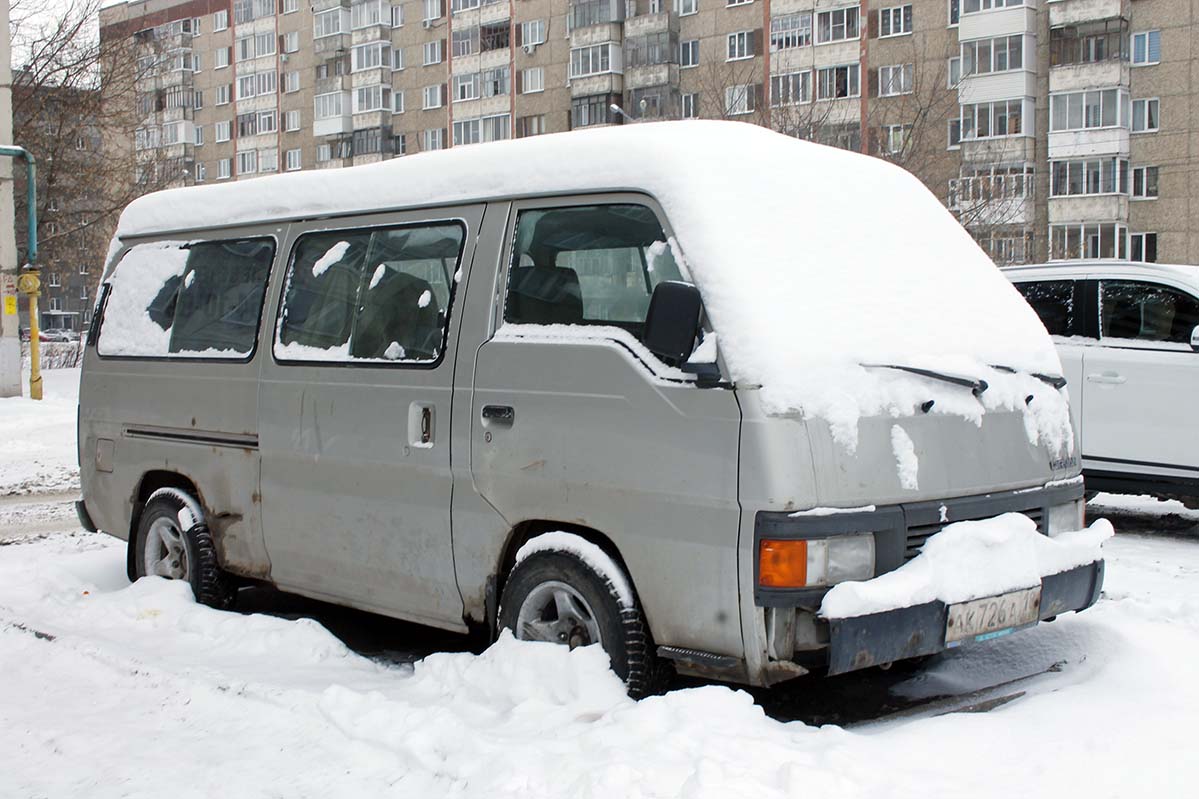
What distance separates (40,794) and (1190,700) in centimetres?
388

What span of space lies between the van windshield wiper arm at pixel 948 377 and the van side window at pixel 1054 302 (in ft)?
17.5

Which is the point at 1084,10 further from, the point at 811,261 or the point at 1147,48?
the point at 811,261

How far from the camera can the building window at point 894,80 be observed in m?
49.0

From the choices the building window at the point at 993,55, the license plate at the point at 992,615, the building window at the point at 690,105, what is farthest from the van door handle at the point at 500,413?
the building window at the point at 690,105

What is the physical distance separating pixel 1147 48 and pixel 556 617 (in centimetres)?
4950

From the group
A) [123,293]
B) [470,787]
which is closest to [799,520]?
[470,787]

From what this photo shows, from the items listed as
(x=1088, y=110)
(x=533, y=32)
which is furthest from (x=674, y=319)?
(x=533, y=32)

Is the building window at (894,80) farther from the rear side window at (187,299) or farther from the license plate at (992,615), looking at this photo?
the license plate at (992,615)

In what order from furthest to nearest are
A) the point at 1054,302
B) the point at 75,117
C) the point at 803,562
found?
the point at 75,117 → the point at 1054,302 → the point at 803,562

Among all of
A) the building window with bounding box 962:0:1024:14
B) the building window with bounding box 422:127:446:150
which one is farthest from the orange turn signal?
the building window with bounding box 422:127:446:150

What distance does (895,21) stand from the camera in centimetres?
5219

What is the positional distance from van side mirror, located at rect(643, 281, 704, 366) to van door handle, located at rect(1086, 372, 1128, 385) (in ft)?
19.7

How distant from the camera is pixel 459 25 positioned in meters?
67.2

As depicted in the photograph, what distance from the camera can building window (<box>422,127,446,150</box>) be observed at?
68.4 metres
